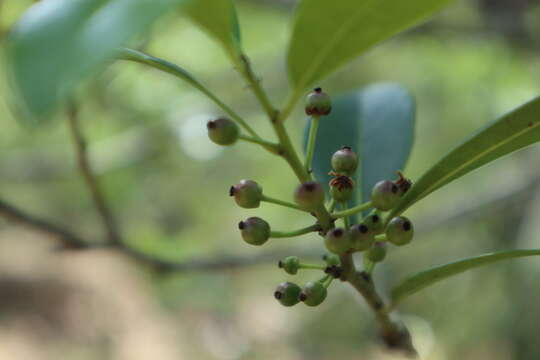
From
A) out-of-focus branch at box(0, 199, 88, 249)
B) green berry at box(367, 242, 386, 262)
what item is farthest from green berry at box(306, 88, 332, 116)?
out-of-focus branch at box(0, 199, 88, 249)

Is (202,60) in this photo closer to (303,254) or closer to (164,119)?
(164,119)

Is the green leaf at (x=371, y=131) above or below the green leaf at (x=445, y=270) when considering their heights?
above

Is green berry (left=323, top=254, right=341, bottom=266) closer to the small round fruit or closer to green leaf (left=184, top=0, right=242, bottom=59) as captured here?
the small round fruit

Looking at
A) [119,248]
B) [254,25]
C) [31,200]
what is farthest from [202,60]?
[119,248]

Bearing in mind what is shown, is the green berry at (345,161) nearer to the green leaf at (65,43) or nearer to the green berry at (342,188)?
the green berry at (342,188)

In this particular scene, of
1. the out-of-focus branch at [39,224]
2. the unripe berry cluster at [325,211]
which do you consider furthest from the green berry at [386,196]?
the out-of-focus branch at [39,224]

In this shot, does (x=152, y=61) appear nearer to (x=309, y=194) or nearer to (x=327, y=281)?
(x=309, y=194)
